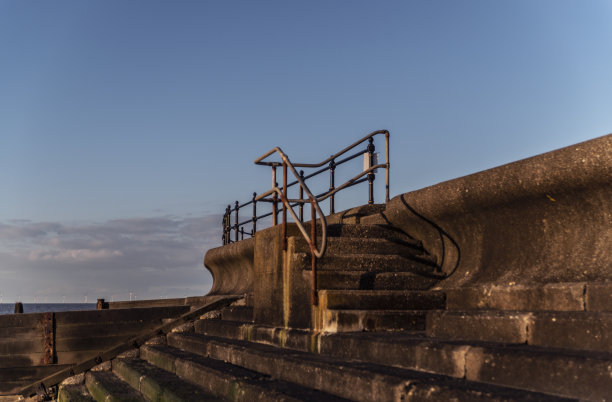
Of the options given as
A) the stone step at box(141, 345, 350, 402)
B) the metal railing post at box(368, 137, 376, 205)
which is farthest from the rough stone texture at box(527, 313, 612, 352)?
the metal railing post at box(368, 137, 376, 205)

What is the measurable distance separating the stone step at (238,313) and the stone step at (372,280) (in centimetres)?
322

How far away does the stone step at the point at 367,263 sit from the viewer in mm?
6211

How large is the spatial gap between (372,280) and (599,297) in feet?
7.84

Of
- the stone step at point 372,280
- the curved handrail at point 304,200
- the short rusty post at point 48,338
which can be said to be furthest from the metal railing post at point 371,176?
the short rusty post at point 48,338

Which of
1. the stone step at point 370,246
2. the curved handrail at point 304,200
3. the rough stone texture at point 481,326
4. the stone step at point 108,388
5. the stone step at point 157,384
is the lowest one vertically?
the stone step at point 108,388

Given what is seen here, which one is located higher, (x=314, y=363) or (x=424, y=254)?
(x=424, y=254)

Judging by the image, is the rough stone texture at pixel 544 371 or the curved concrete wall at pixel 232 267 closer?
the rough stone texture at pixel 544 371

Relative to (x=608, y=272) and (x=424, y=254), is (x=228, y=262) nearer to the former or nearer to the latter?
(x=424, y=254)

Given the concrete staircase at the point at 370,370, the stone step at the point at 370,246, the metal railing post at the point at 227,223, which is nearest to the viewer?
the concrete staircase at the point at 370,370

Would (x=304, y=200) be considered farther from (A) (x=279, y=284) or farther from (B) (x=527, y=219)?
(B) (x=527, y=219)

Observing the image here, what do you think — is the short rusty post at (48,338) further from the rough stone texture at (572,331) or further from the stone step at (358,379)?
the rough stone texture at (572,331)

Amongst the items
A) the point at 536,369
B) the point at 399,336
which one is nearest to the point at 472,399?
the point at 536,369

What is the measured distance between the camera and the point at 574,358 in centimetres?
300

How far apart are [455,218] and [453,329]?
180cm
